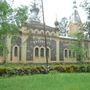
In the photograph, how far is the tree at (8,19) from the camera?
13.9 metres

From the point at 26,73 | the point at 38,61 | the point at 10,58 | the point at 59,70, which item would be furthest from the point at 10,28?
the point at 38,61

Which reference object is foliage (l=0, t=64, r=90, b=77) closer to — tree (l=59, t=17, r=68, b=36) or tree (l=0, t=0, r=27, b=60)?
tree (l=0, t=0, r=27, b=60)

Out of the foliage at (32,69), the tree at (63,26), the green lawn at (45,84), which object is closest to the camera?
the green lawn at (45,84)

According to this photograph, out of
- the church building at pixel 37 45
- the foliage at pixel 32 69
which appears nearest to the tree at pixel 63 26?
the church building at pixel 37 45

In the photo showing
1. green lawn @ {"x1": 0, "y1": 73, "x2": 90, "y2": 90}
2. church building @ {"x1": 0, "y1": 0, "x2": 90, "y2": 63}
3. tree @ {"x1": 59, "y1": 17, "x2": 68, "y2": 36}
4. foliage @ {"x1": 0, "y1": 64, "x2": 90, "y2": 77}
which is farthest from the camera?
tree @ {"x1": 59, "y1": 17, "x2": 68, "y2": 36}

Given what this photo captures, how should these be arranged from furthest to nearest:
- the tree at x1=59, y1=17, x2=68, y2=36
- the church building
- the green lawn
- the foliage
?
the tree at x1=59, y1=17, x2=68, y2=36
the church building
the foliage
the green lawn

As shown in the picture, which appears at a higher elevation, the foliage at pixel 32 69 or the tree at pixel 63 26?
the tree at pixel 63 26

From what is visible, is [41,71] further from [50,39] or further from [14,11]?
[50,39]

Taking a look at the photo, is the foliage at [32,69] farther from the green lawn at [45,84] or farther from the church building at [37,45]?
the church building at [37,45]

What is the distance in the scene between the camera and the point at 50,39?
121 ft

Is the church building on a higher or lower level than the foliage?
higher

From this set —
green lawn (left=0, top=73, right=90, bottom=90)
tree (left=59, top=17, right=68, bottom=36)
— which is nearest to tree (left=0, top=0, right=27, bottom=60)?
green lawn (left=0, top=73, right=90, bottom=90)

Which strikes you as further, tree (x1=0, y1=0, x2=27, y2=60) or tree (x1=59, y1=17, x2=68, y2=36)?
tree (x1=59, y1=17, x2=68, y2=36)

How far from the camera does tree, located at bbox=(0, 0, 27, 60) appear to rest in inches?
547
